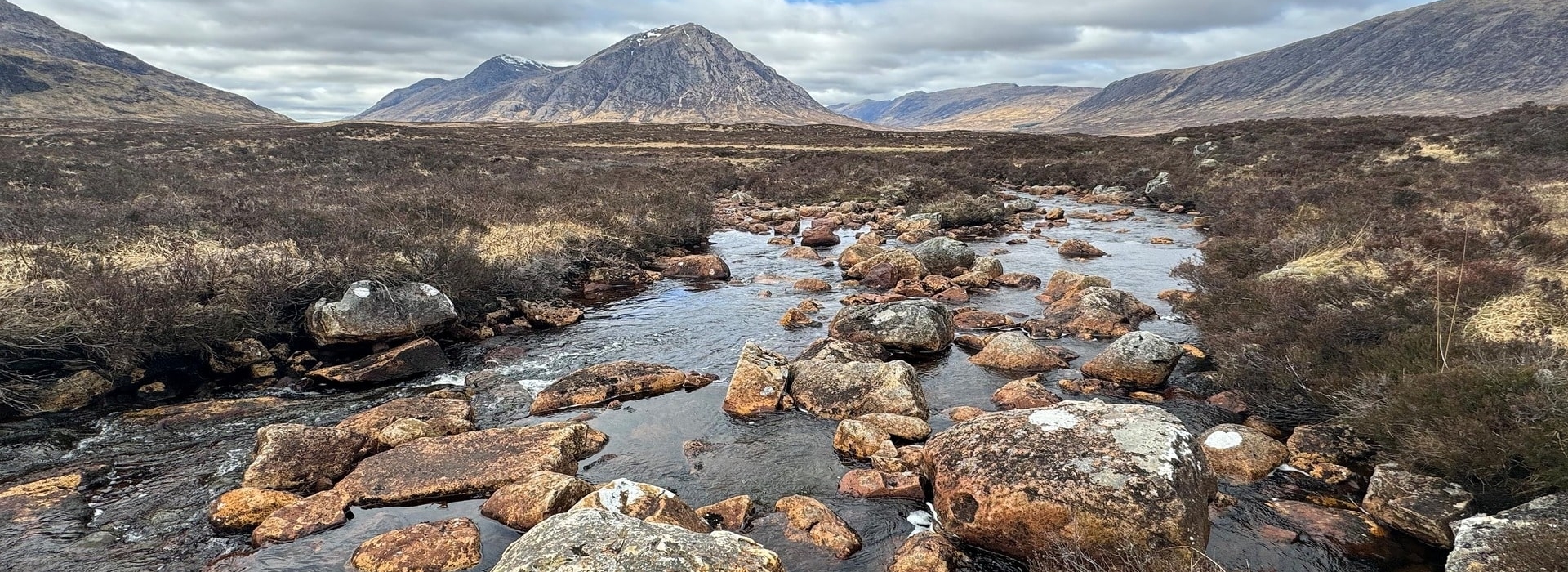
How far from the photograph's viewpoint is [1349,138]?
40062 millimetres

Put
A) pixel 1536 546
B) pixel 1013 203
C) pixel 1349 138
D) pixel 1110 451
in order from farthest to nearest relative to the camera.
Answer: pixel 1349 138 < pixel 1013 203 < pixel 1110 451 < pixel 1536 546

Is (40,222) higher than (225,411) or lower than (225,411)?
higher

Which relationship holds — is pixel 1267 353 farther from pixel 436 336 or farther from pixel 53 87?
pixel 53 87

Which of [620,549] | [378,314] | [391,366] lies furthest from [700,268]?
[620,549]

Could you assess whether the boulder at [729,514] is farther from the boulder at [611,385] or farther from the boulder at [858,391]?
the boulder at [611,385]

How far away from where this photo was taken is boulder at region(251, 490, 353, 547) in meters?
6.83

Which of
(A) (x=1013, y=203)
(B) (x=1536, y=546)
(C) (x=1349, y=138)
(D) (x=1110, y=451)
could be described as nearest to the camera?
(B) (x=1536, y=546)

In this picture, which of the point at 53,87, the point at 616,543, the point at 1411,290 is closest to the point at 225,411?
the point at 616,543

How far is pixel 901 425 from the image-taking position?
9141mm

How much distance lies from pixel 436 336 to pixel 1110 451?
39.7 ft

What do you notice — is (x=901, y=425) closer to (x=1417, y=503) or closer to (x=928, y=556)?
(x=928, y=556)

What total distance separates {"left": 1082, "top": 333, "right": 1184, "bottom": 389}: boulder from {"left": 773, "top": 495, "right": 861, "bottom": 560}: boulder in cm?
594

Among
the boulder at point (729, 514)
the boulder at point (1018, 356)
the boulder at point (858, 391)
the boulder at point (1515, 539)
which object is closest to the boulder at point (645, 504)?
the boulder at point (729, 514)

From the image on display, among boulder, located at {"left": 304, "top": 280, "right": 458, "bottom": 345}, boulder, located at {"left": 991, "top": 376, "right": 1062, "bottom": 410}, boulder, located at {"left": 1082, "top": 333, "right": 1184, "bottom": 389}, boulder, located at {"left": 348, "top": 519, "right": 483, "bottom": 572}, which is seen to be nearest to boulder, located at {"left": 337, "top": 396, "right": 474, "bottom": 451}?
boulder, located at {"left": 348, "top": 519, "right": 483, "bottom": 572}
